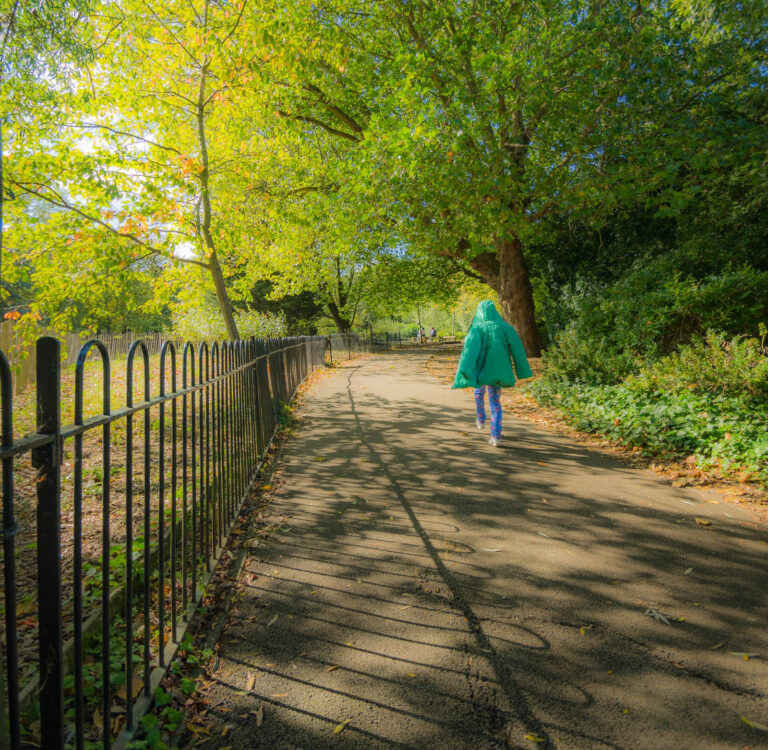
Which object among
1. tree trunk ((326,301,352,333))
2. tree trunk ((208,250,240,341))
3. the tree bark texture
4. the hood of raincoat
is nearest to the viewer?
the hood of raincoat

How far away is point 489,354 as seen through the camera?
683 centimetres

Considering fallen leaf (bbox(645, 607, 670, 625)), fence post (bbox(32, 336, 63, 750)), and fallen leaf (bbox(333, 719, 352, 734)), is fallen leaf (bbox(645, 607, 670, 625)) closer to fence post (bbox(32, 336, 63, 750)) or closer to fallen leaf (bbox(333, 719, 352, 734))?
fallen leaf (bbox(333, 719, 352, 734))

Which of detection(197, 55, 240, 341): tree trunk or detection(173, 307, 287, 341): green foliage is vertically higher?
detection(197, 55, 240, 341): tree trunk

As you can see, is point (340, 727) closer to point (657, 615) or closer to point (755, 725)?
point (755, 725)

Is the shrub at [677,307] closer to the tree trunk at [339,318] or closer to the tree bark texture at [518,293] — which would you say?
the tree bark texture at [518,293]

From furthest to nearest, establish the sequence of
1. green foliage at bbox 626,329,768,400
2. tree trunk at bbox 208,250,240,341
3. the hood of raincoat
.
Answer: tree trunk at bbox 208,250,240,341 → the hood of raincoat → green foliage at bbox 626,329,768,400

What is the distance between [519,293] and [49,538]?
1508 cm

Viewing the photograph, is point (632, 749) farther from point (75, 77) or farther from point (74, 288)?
point (74, 288)

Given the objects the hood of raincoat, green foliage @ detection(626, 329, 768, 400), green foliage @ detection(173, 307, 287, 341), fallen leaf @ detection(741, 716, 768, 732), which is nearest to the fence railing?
fallen leaf @ detection(741, 716, 768, 732)

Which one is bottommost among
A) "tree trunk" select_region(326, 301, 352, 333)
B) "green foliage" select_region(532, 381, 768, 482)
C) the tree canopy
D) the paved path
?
the paved path

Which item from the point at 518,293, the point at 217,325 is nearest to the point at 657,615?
the point at 518,293

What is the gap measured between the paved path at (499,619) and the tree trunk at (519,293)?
1020cm

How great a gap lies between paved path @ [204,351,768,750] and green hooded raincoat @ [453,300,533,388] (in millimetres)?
1644

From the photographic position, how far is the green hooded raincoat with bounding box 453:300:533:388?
6.77 m
